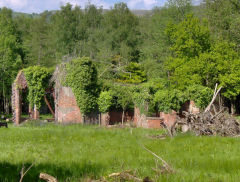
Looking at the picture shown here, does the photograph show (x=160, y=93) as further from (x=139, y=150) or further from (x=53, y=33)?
(x=53, y=33)

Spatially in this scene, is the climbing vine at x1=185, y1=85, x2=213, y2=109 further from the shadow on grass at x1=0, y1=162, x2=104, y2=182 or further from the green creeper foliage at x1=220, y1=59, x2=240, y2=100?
the shadow on grass at x1=0, y1=162, x2=104, y2=182

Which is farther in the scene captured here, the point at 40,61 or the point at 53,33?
the point at 53,33

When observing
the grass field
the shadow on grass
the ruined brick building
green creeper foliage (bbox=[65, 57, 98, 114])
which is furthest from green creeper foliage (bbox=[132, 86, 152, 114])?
the shadow on grass

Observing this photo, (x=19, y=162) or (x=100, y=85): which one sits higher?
(x=100, y=85)

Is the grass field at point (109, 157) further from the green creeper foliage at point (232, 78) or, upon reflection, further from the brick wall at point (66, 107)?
the green creeper foliage at point (232, 78)

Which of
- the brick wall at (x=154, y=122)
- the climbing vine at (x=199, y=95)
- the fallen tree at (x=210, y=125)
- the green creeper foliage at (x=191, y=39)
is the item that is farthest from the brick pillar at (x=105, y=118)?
the green creeper foliage at (x=191, y=39)

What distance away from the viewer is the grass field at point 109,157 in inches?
297

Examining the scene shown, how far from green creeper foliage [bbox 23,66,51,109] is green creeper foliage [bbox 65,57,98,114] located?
2469 millimetres

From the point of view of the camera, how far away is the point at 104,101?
2300 centimetres

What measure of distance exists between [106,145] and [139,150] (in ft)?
6.20

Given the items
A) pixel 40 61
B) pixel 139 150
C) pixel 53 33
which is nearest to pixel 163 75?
pixel 40 61

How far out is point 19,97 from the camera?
2436 centimetres

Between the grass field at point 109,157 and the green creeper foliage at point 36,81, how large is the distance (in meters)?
10.1

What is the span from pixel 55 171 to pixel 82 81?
49.7 ft
